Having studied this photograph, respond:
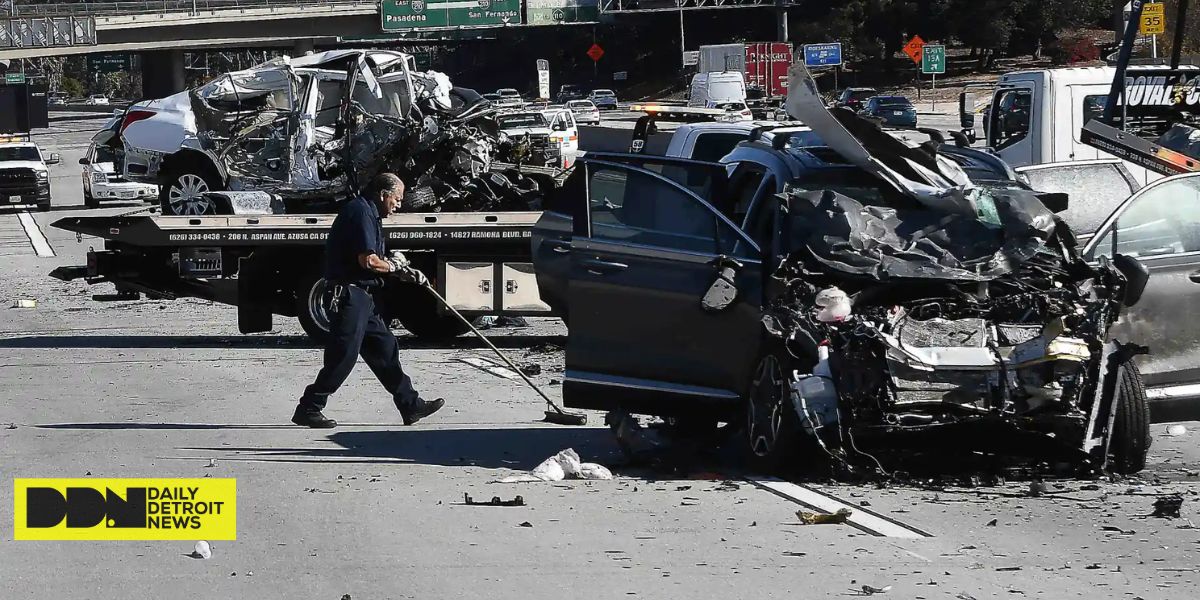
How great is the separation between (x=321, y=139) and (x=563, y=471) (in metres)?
12.1

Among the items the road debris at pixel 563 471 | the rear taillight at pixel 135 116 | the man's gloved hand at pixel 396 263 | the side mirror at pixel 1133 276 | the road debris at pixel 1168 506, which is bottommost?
the road debris at pixel 563 471

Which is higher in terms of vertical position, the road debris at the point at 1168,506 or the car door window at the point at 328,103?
the car door window at the point at 328,103

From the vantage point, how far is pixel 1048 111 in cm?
2077

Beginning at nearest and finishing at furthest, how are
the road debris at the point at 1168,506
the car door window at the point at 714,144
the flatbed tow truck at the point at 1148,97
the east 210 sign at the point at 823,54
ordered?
the road debris at the point at 1168,506 < the car door window at the point at 714,144 < the flatbed tow truck at the point at 1148,97 < the east 210 sign at the point at 823,54

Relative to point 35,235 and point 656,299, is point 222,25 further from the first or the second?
point 656,299

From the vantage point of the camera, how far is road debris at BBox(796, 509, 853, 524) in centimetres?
764

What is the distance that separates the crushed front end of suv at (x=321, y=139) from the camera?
1792 cm

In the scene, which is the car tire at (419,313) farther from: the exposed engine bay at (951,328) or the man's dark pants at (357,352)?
the exposed engine bay at (951,328)

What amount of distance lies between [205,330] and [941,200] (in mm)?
10412

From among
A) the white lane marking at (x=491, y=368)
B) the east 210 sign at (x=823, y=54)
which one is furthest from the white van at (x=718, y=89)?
the white lane marking at (x=491, y=368)

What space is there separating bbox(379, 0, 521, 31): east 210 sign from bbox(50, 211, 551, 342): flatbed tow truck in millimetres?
78456

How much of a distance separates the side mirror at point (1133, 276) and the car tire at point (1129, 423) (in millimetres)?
345

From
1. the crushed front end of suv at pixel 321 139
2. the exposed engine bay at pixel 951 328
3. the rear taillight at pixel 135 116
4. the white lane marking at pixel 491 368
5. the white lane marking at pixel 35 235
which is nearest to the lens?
the exposed engine bay at pixel 951 328

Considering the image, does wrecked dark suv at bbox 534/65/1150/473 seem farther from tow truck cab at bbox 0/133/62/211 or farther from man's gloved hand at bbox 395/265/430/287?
tow truck cab at bbox 0/133/62/211
